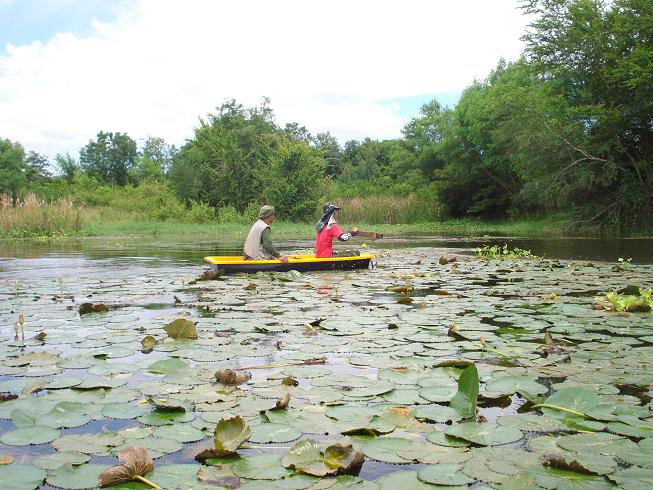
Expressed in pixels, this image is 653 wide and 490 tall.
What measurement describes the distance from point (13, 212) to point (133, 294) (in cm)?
1505

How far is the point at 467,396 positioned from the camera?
2426 millimetres

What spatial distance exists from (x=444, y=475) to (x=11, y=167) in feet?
145

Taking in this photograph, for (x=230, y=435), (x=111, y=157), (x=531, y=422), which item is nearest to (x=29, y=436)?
(x=230, y=435)

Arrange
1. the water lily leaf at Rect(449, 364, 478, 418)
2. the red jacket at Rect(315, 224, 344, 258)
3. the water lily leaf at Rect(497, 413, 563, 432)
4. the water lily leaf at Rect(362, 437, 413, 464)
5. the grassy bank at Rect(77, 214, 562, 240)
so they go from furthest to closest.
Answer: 1. the grassy bank at Rect(77, 214, 562, 240)
2. the red jacket at Rect(315, 224, 344, 258)
3. the water lily leaf at Rect(449, 364, 478, 418)
4. the water lily leaf at Rect(497, 413, 563, 432)
5. the water lily leaf at Rect(362, 437, 413, 464)

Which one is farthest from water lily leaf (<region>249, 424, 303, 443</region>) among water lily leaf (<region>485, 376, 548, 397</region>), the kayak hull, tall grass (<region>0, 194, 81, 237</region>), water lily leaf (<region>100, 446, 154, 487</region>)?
tall grass (<region>0, 194, 81, 237</region>)

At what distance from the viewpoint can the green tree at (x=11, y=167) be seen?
3847cm

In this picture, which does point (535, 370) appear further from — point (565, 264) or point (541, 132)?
point (541, 132)

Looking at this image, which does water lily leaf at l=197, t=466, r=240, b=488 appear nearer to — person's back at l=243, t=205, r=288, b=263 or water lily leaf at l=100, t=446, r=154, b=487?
water lily leaf at l=100, t=446, r=154, b=487

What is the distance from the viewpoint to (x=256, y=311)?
16.4 feet

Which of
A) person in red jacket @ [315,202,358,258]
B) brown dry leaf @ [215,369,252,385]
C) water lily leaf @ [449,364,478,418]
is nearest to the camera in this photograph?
water lily leaf @ [449,364,478,418]

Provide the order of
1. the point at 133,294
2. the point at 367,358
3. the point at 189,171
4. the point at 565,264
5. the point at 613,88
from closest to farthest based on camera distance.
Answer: the point at 367,358 < the point at 133,294 < the point at 565,264 < the point at 613,88 < the point at 189,171

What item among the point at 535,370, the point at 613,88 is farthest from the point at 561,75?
the point at 535,370

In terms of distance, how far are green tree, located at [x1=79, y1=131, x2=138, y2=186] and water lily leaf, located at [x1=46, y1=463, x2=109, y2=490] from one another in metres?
57.3

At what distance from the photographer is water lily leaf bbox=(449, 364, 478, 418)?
7.85 ft
